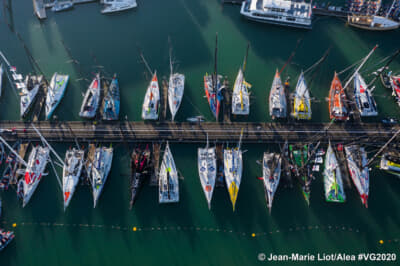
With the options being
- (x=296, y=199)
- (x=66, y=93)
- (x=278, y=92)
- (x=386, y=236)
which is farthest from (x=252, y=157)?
(x=66, y=93)

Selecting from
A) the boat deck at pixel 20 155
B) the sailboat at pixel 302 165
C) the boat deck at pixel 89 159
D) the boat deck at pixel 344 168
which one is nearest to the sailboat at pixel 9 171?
the boat deck at pixel 20 155

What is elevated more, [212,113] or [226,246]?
[212,113]

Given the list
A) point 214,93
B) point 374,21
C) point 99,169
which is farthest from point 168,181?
point 374,21

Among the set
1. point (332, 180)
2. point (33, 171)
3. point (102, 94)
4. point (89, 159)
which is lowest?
point (332, 180)

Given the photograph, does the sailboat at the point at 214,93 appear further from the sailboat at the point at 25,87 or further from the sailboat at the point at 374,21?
the sailboat at the point at 374,21

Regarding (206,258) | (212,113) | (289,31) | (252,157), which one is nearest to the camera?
Answer: (206,258)

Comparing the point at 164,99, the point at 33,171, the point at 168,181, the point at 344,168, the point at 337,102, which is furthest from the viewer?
the point at 164,99

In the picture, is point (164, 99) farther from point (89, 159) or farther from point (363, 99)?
point (363, 99)

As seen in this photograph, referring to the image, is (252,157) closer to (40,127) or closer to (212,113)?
(212,113)
